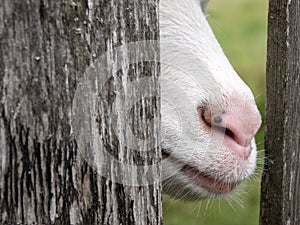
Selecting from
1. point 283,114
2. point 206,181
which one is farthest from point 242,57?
point 283,114

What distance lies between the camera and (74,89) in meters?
1.54

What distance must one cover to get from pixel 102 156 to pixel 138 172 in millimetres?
112

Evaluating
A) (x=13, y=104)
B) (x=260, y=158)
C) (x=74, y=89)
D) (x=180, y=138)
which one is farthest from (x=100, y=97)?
(x=260, y=158)

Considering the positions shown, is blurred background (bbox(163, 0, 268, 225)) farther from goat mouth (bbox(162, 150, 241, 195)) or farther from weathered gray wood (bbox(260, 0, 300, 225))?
weathered gray wood (bbox(260, 0, 300, 225))

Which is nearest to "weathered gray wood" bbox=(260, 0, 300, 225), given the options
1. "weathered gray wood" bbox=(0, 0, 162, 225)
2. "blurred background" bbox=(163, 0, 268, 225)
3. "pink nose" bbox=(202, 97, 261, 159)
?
"pink nose" bbox=(202, 97, 261, 159)

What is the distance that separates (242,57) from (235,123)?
938 centimetres

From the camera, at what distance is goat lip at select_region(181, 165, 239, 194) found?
2361 millimetres

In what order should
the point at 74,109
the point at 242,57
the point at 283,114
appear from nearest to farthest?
the point at 74,109 → the point at 283,114 → the point at 242,57

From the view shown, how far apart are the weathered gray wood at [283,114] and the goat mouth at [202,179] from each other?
0.61 ft

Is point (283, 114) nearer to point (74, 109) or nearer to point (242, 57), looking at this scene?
point (74, 109)

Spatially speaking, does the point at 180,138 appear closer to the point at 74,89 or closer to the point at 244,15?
the point at 74,89

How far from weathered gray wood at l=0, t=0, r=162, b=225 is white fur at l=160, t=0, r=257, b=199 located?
25.2 inches

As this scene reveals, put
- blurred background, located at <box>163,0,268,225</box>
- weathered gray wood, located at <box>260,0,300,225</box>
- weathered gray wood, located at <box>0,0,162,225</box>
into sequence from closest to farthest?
1. weathered gray wood, located at <box>0,0,162,225</box>
2. weathered gray wood, located at <box>260,0,300,225</box>
3. blurred background, located at <box>163,0,268,225</box>

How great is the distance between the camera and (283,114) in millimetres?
2154
